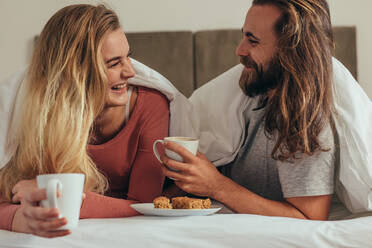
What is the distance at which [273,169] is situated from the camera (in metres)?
1.30

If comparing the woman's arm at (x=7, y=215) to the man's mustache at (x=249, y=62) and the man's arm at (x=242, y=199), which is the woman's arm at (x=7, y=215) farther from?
the man's mustache at (x=249, y=62)

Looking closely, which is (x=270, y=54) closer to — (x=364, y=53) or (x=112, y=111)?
(x=112, y=111)

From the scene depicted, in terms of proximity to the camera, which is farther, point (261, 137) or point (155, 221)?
point (261, 137)

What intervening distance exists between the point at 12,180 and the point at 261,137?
687 mm

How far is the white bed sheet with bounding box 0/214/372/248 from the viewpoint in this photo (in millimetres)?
857

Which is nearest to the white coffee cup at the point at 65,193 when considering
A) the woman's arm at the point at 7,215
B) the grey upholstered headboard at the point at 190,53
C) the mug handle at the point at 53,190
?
the mug handle at the point at 53,190

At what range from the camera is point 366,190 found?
116cm

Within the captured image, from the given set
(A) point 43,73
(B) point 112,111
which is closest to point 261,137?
(B) point 112,111

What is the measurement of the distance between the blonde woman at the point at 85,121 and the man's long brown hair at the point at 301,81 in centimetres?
34

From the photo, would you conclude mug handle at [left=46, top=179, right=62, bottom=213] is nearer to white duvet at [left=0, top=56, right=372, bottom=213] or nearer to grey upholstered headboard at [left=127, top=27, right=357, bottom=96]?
white duvet at [left=0, top=56, right=372, bottom=213]

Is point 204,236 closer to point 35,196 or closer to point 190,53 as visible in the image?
point 35,196

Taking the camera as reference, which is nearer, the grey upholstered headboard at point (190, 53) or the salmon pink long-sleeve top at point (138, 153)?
the salmon pink long-sleeve top at point (138, 153)

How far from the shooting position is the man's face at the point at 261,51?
50.8 inches

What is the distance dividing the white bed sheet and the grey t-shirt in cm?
22
